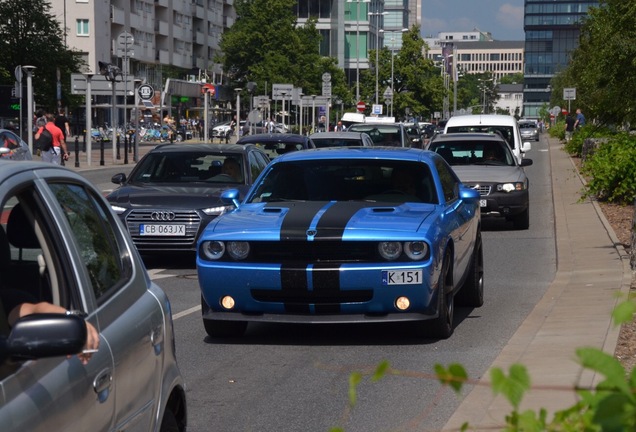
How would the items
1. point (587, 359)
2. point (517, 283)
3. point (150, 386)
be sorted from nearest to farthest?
1. point (587, 359)
2. point (150, 386)
3. point (517, 283)

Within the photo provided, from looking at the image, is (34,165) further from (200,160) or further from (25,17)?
(25,17)

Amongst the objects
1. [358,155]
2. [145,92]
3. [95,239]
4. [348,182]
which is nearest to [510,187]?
[358,155]

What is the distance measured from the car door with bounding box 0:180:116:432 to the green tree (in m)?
61.9

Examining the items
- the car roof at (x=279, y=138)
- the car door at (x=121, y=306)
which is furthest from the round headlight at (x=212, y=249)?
the car roof at (x=279, y=138)

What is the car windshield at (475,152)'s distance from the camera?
21.9m

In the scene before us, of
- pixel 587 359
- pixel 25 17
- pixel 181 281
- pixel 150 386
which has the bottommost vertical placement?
pixel 181 281

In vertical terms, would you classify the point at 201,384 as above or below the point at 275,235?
below

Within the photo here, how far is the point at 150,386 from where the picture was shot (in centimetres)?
450

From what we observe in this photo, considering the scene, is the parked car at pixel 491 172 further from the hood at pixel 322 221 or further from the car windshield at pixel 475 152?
the hood at pixel 322 221

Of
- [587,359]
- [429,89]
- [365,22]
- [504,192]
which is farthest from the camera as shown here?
[365,22]

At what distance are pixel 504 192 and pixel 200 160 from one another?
19.2 ft

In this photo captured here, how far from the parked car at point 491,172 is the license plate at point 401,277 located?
1019 cm

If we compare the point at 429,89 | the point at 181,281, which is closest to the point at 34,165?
the point at 181,281

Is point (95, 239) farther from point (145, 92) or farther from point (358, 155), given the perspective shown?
point (145, 92)
